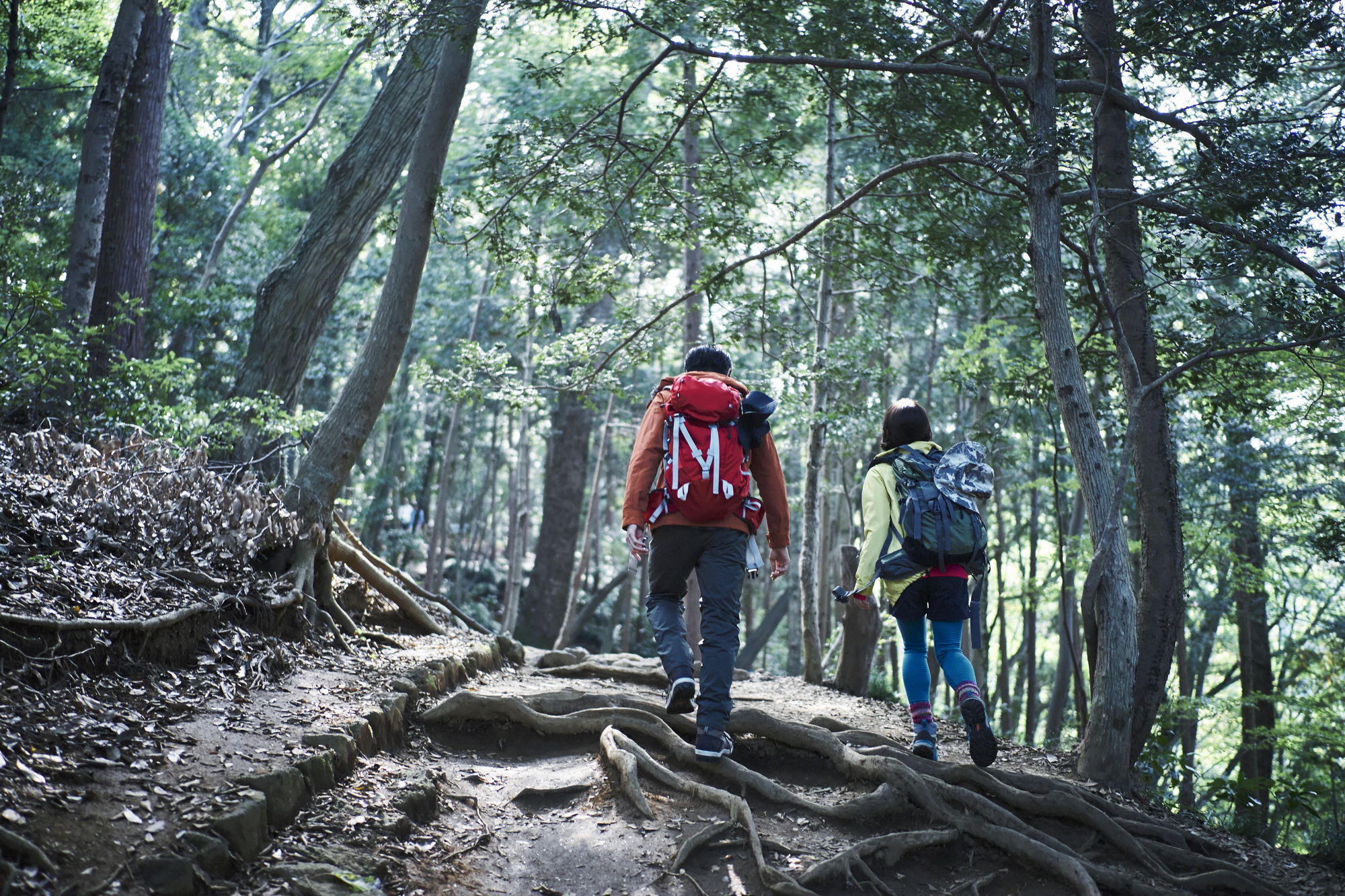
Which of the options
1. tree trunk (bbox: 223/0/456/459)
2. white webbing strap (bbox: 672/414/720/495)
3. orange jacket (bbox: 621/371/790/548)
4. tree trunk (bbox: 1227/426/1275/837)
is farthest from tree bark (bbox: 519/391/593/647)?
white webbing strap (bbox: 672/414/720/495)

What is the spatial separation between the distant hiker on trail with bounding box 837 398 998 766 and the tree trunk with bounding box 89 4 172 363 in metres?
7.89

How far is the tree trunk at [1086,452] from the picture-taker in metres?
4.99

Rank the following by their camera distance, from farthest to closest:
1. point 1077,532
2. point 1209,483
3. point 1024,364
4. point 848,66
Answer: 1. point 1077,532
2. point 1209,483
3. point 1024,364
4. point 848,66

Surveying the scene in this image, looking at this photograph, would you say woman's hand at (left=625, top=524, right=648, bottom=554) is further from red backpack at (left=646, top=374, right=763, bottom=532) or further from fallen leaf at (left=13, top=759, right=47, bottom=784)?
fallen leaf at (left=13, top=759, right=47, bottom=784)

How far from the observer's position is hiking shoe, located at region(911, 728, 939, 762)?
191 inches

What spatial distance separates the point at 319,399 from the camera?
23.0 meters

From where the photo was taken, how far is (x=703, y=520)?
184 inches

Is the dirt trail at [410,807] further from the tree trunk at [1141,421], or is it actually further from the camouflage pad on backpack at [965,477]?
the camouflage pad on backpack at [965,477]

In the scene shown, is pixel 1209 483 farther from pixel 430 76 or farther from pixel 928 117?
pixel 430 76

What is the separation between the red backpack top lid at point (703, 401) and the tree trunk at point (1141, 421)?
2773 millimetres

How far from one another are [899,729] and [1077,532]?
1262 cm

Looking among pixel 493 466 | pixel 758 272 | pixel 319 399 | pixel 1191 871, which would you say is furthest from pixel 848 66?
pixel 493 466

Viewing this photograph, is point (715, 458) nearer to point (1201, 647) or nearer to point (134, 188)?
point (134, 188)

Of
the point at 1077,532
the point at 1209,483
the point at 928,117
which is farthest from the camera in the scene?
the point at 1077,532
